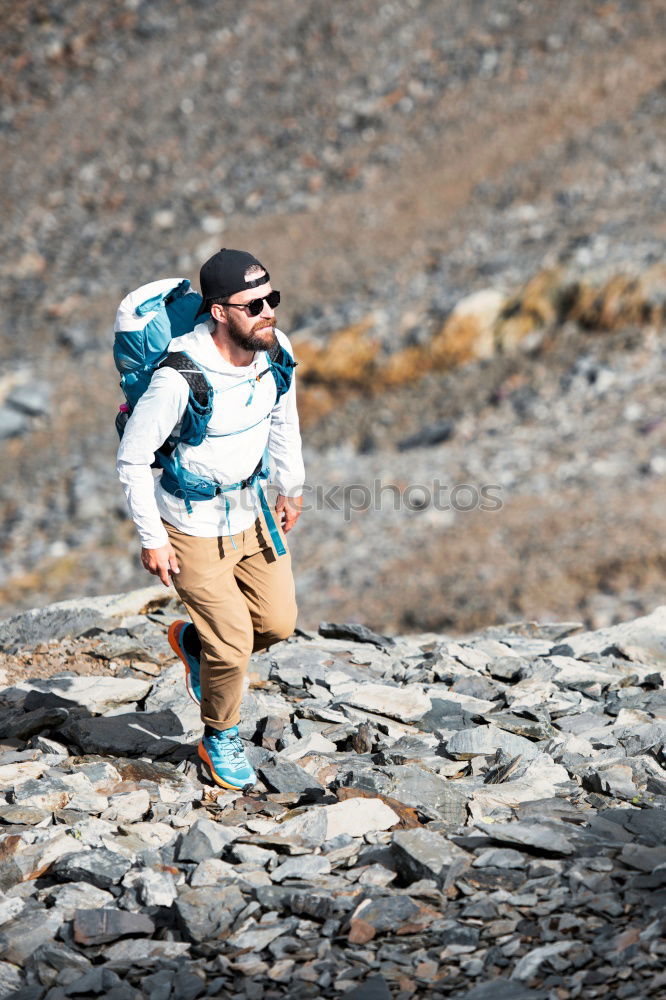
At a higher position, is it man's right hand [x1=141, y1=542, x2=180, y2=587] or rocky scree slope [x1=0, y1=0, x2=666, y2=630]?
rocky scree slope [x1=0, y1=0, x2=666, y2=630]

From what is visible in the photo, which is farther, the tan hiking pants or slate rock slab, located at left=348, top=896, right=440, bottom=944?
the tan hiking pants

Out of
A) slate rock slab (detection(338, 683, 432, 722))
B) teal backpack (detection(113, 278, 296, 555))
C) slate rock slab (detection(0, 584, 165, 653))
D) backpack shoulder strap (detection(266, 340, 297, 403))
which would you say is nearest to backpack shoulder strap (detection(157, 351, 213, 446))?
teal backpack (detection(113, 278, 296, 555))

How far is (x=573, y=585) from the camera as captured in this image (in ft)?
38.9

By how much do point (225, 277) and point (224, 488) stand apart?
2.89 ft

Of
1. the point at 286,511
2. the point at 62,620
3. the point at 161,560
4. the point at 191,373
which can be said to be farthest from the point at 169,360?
the point at 62,620

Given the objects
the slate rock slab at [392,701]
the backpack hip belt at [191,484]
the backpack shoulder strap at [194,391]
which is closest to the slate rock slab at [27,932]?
the backpack hip belt at [191,484]

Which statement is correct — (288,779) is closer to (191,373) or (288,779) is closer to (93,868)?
(93,868)

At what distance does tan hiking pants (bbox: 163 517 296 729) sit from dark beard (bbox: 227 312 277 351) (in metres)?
0.84

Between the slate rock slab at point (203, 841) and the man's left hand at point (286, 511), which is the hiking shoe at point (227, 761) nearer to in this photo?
the slate rock slab at point (203, 841)

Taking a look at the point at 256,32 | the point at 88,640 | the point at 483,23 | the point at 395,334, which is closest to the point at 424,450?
the point at 395,334

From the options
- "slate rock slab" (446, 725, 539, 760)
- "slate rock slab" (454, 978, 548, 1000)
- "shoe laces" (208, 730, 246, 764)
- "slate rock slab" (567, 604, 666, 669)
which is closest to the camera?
"slate rock slab" (454, 978, 548, 1000)

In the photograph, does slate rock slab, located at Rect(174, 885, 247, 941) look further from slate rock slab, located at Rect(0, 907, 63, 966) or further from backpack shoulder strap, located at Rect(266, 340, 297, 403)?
backpack shoulder strap, located at Rect(266, 340, 297, 403)

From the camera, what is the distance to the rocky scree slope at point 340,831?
3.20m

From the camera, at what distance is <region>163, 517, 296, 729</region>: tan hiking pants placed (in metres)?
4.14
